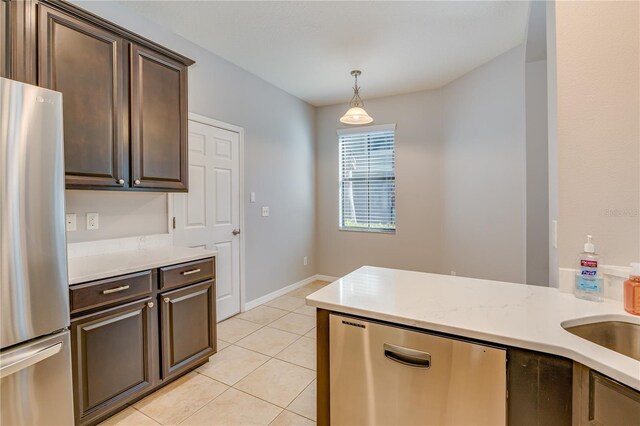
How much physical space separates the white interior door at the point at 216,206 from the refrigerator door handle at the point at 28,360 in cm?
143

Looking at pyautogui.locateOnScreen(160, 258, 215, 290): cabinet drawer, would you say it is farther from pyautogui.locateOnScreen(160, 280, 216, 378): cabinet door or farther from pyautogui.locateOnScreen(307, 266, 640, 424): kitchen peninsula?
pyautogui.locateOnScreen(307, 266, 640, 424): kitchen peninsula

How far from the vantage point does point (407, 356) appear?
107 cm

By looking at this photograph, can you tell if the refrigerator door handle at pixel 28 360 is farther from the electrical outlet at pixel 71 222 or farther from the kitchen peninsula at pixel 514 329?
the kitchen peninsula at pixel 514 329

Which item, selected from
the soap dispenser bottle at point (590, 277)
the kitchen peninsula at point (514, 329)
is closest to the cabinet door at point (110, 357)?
the kitchen peninsula at point (514, 329)

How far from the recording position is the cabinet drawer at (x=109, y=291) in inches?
60.6

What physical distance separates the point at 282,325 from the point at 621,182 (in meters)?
2.82

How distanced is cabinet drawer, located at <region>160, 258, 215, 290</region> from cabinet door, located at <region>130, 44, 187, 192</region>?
0.62 metres

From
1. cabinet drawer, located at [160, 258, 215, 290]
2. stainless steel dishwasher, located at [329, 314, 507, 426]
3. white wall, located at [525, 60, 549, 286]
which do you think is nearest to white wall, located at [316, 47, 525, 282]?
white wall, located at [525, 60, 549, 286]

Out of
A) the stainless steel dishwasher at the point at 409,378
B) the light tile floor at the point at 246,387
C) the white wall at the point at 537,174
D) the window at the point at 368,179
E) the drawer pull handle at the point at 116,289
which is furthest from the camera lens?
the window at the point at 368,179

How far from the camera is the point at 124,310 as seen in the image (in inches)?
68.6

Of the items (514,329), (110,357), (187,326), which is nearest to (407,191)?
(187,326)

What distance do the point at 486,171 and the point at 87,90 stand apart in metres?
3.59

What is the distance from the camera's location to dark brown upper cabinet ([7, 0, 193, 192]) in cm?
156

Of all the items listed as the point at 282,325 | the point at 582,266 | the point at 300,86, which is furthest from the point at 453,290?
the point at 300,86
